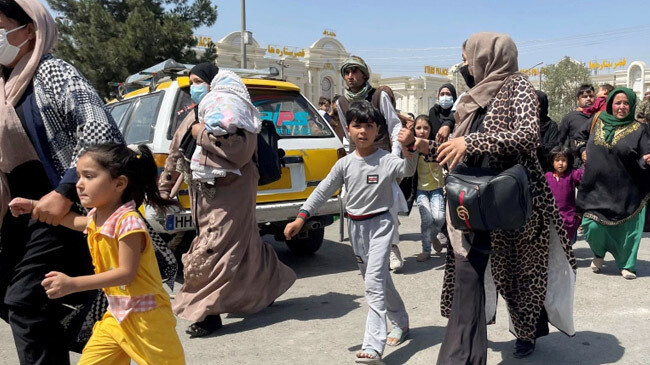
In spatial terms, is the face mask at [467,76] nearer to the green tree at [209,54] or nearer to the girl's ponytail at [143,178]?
the girl's ponytail at [143,178]

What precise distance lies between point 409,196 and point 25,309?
4.89 m

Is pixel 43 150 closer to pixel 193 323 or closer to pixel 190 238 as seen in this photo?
pixel 193 323

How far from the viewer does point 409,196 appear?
22.5ft

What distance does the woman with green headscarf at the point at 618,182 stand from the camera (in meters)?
5.71

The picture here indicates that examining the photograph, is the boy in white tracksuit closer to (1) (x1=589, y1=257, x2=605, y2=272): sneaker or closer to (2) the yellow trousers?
(2) the yellow trousers

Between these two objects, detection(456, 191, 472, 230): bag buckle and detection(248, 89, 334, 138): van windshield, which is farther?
detection(248, 89, 334, 138): van windshield

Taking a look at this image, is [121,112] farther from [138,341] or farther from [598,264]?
[598,264]

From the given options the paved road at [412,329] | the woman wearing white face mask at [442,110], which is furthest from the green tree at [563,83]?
the paved road at [412,329]

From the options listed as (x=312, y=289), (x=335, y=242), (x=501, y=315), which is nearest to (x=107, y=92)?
(x=335, y=242)

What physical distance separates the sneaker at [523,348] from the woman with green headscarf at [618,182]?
2.63 meters

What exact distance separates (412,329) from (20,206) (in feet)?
9.20

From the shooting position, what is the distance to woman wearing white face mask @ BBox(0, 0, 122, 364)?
8.40ft

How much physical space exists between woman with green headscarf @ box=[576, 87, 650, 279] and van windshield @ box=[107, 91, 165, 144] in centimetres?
438

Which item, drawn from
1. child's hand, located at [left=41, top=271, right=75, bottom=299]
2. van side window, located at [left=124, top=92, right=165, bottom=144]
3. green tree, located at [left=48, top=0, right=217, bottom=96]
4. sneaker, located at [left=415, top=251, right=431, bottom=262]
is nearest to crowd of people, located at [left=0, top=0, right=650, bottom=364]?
child's hand, located at [left=41, top=271, right=75, bottom=299]
